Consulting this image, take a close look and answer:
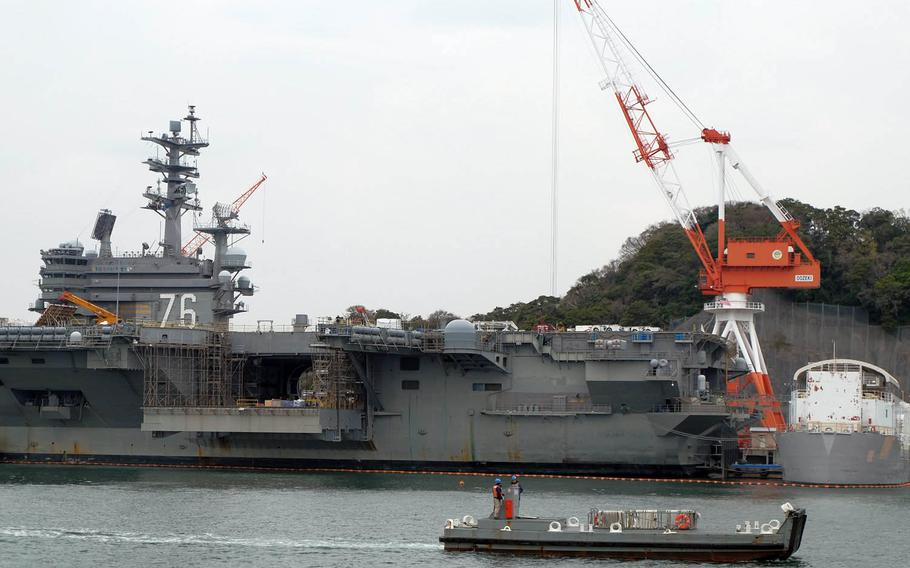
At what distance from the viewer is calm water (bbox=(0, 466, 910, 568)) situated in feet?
96.6

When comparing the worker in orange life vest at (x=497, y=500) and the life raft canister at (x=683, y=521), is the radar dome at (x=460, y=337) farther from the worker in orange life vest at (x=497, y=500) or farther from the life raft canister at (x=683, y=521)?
the life raft canister at (x=683, y=521)

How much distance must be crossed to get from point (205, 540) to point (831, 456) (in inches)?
971

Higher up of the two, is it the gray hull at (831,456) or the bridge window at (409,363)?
the bridge window at (409,363)

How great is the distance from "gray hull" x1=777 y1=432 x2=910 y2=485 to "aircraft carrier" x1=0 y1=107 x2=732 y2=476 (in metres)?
2.46

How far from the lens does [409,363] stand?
1954 inches

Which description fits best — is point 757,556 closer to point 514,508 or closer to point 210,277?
point 514,508

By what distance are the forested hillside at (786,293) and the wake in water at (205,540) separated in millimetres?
51265

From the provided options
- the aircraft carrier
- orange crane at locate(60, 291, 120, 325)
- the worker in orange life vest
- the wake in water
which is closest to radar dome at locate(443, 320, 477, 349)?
the aircraft carrier

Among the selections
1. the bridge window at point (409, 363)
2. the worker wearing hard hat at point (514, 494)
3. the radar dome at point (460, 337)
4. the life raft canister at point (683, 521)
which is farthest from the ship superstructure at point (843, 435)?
the worker wearing hard hat at point (514, 494)

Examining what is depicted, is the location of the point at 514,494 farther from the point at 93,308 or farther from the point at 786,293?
the point at 786,293

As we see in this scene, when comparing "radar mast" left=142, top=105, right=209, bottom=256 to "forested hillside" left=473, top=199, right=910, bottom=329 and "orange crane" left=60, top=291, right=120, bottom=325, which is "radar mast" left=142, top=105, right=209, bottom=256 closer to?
"orange crane" left=60, top=291, right=120, bottom=325

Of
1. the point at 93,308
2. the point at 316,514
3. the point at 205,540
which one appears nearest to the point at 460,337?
the point at 316,514

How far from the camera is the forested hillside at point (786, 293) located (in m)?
78.1

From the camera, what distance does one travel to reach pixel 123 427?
51.6m
